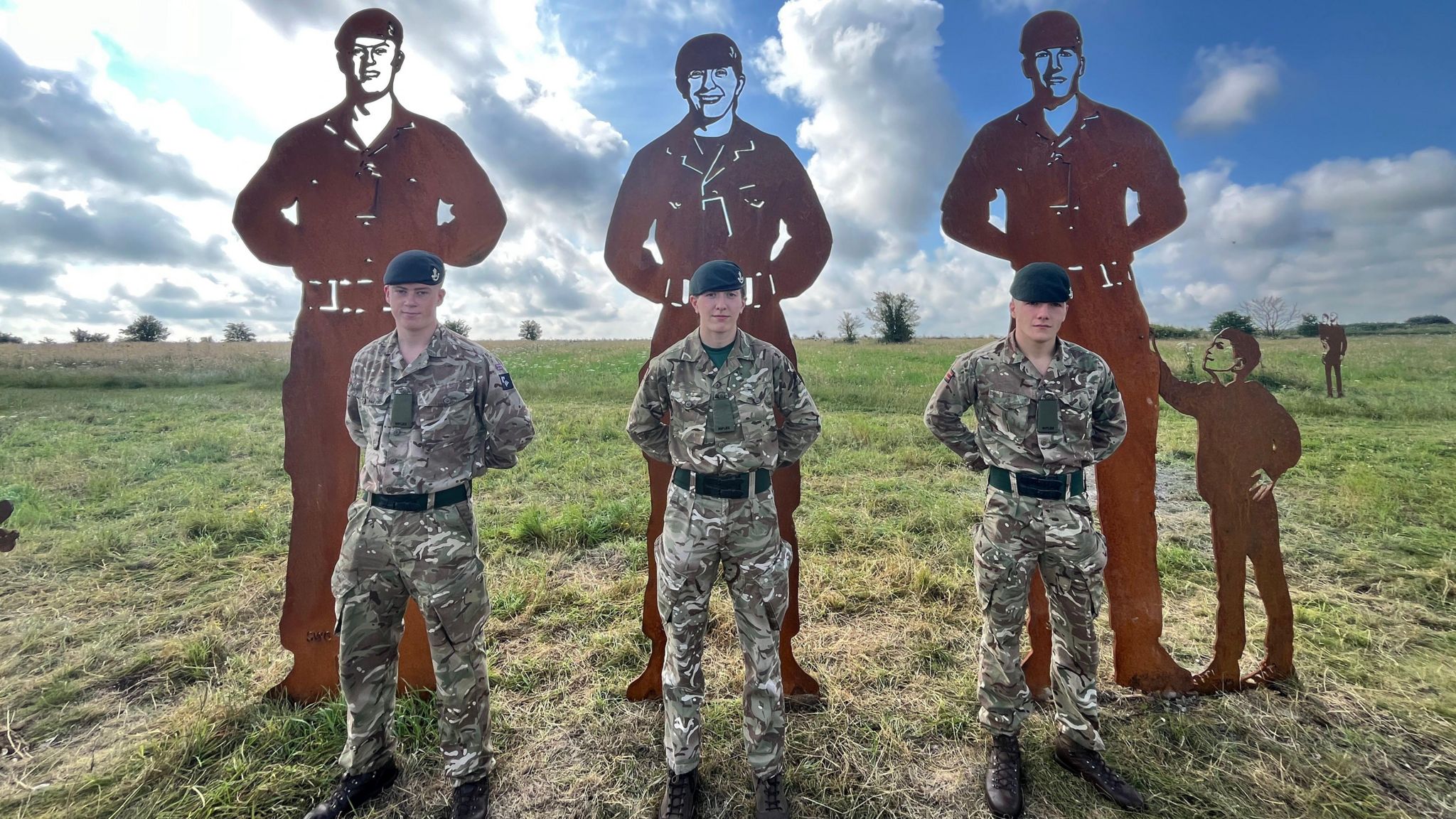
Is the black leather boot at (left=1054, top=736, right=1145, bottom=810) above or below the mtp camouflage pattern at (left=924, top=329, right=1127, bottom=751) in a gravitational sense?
below

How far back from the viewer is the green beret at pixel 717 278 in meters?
2.93

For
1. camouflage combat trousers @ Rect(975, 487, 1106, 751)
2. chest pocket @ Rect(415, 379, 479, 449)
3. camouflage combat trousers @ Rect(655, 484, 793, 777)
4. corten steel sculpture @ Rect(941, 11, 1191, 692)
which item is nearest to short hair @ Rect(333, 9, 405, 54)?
chest pocket @ Rect(415, 379, 479, 449)

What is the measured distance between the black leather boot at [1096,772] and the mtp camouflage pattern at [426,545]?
323 cm

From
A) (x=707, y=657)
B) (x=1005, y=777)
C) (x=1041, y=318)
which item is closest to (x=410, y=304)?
(x=707, y=657)

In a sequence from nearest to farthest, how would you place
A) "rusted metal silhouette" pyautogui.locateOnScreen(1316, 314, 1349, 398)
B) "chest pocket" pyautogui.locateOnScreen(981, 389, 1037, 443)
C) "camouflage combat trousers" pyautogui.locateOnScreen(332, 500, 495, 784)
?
"camouflage combat trousers" pyautogui.locateOnScreen(332, 500, 495, 784) → "chest pocket" pyautogui.locateOnScreen(981, 389, 1037, 443) → "rusted metal silhouette" pyautogui.locateOnScreen(1316, 314, 1349, 398)

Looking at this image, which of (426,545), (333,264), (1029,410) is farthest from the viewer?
(333,264)

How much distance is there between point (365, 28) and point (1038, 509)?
5.34 m

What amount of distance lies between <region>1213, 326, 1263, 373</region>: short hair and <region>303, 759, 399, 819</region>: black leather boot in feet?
19.6

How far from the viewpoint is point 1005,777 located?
310 cm

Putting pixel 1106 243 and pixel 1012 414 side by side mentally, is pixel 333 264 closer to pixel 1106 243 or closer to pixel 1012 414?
pixel 1012 414

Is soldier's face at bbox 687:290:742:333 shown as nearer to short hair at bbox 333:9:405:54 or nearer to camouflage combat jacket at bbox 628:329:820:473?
camouflage combat jacket at bbox 628:329:820:473

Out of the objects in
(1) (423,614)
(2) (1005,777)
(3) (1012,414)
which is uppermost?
(3) (1012,414)

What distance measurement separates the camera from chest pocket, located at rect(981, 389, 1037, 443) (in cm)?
309

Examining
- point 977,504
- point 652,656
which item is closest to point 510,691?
point 652,656
